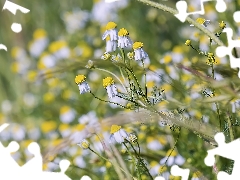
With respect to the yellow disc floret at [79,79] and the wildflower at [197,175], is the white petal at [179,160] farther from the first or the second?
the yellow disc floret at [79,79]

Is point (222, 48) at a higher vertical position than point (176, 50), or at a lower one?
lower

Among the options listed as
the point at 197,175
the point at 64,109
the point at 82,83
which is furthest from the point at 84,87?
the point at 64,109

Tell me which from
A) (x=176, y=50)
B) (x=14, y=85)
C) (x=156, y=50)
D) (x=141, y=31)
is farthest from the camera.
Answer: (x=14, y=85)

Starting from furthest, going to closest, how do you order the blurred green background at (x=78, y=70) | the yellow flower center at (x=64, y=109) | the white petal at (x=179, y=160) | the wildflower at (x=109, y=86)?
the yellow flower center at (x=64, y=109), the blurred green background at (x=78, y=70), the white petal at (x=179, y=160), the wildflower at (x=109, y=86)

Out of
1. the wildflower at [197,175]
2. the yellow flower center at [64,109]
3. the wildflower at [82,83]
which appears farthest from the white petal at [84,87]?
the yellow flower center at [64,109]

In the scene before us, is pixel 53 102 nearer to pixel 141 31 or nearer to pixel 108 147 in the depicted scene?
pixel 141 31

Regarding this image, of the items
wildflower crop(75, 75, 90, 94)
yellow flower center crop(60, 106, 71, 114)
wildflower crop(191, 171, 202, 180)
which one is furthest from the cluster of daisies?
yellow flower center crop(60, 106, 71, 114)

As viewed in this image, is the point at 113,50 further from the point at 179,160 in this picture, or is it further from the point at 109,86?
the point at 179,160

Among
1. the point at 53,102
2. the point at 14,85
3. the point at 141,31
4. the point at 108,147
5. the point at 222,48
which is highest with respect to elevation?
the point at 141,31

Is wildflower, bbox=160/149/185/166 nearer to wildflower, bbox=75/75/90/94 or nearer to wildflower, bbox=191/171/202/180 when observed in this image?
wildflower, bbox=191/171/202/180

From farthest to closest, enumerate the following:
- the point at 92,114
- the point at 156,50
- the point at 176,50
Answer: the point at 156,50 < the point at 176,50 < the point at 92,114

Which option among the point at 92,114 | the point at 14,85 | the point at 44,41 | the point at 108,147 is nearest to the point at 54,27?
the point at 44,41
